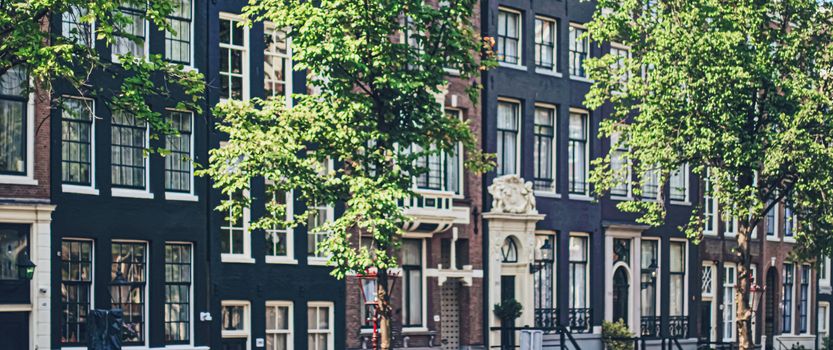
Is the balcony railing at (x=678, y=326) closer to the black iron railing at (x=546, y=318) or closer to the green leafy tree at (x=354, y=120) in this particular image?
the black iron railing at (x=546, y=318)

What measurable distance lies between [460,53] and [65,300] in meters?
10.0

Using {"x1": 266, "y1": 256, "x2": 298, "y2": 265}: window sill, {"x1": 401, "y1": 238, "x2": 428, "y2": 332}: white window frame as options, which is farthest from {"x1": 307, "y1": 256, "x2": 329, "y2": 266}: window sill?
{"x1": 401, "y1": 238, "x2": 428, "y2": 332}: white window frame

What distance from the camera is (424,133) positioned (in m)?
32.0

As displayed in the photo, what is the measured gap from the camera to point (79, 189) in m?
33.6

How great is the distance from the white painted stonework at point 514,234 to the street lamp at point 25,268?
15.5 m

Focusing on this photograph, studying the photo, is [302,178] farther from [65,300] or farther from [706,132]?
[706,132]

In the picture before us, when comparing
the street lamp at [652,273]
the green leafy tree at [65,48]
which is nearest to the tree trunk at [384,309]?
the green leafy tree at [65,48]

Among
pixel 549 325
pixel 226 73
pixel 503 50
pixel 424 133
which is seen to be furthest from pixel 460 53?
pixel 549 325

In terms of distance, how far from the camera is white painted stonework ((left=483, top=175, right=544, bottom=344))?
44.2 m

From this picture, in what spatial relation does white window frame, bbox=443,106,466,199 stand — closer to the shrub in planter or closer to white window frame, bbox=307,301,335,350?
white window frame, bbox=307,301,335,350

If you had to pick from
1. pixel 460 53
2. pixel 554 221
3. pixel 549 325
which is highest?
pixel 460 53

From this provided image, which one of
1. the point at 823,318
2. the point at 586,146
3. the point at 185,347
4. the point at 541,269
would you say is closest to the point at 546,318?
the point at 541,269

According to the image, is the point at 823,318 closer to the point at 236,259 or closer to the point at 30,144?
the point at 236,259

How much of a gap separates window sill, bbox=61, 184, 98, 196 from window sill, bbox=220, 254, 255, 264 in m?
3.93
